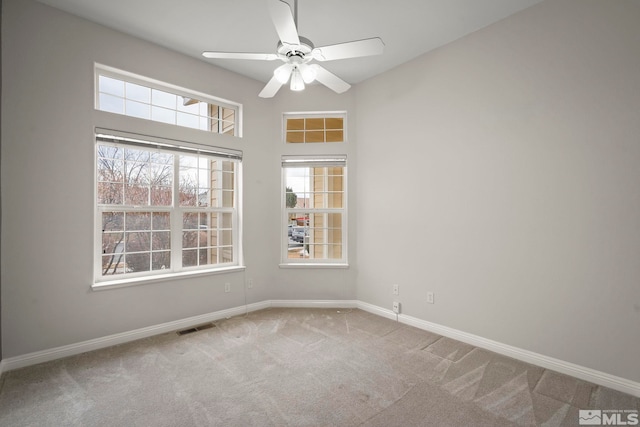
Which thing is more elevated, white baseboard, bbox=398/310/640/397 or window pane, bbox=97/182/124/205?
window pane, bbox=97/182/124/205

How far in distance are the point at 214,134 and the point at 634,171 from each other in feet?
12.3

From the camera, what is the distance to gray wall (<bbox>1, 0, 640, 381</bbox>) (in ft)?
7.16

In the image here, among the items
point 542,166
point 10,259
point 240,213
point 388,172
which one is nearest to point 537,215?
point 542,166

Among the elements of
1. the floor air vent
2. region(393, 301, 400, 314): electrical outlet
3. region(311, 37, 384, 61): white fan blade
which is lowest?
the floor air vent

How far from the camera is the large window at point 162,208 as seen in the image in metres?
2.92

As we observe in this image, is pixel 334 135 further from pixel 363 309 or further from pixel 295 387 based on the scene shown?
pixel 295 387

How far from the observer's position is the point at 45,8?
8.28 ft

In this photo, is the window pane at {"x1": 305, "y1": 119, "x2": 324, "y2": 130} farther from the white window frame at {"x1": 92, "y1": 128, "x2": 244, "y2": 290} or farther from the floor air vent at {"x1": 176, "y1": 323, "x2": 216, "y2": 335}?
the floor air vent at {"x1": 176, "y1": 323, "x2": 216, "y2": 335}


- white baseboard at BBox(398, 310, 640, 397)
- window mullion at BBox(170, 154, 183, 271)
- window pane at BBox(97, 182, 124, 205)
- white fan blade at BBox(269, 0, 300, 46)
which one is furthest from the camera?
window mullion at BBox(170, 154, 183, 271)

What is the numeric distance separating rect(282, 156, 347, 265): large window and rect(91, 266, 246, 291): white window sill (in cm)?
81

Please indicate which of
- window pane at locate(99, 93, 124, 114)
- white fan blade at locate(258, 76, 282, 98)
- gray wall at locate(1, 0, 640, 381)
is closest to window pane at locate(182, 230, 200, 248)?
gray wall at locate(1, 0, 640, 381)

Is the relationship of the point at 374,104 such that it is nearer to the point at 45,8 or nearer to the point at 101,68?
the point at 101,68

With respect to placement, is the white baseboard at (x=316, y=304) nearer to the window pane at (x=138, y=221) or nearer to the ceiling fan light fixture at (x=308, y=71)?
the window pane at (x=138, y=221)

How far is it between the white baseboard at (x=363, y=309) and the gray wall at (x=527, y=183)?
7 cm
